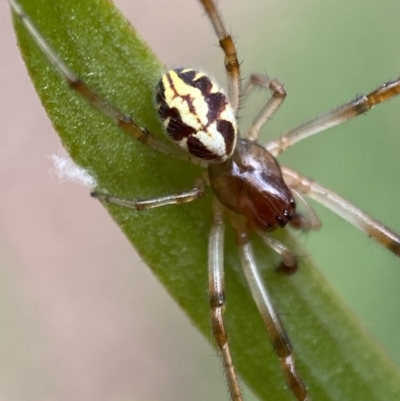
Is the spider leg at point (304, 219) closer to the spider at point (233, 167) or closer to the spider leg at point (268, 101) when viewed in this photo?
the spider at point (233, 167)

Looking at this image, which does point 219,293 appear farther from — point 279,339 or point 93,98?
point 93,98

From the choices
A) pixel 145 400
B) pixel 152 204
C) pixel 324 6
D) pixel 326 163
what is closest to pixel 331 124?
pixel 152 204

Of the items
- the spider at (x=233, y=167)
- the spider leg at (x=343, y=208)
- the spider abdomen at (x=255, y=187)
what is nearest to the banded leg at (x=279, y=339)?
the spider at (x=233, y=167)

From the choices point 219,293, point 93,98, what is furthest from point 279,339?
point 93,98

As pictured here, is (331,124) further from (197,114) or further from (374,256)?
(374,256)

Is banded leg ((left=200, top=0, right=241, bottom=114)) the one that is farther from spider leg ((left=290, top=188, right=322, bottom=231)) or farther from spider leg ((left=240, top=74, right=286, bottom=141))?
spider leg ((left=290, top=188, right=322, bottom=231))
